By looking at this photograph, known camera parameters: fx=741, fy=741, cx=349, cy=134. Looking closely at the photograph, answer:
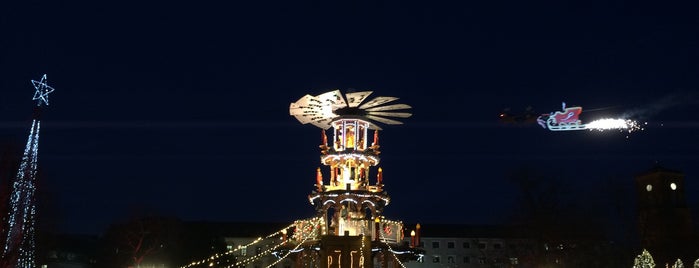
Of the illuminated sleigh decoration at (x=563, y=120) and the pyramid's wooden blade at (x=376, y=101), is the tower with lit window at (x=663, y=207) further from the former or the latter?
the illuminated sleigh decoration at (x=563, y=120)

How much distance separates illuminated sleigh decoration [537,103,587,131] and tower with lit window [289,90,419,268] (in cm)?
1457

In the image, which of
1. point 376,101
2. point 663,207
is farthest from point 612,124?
point 663,207

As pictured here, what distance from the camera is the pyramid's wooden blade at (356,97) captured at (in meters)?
41.3

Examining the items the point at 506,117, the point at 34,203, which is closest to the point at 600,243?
the point at 506,117

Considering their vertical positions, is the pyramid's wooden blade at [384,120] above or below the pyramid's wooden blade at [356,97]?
below

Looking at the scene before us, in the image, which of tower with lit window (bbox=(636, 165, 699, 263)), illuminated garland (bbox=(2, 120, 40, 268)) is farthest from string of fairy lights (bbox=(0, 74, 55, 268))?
tower with lit window (bbox=(636, 165, 699, 263))

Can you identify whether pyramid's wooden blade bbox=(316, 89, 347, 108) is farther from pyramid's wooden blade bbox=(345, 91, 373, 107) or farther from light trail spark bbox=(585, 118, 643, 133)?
light trail spark bbox=(585, 118, 643, 133)

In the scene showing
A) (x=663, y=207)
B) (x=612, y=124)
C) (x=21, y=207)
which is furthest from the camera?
(x=663, y=207)

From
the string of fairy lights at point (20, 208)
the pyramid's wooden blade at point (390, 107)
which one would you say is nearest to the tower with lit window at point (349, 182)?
the pyramid's wooden blade at point (390, 107)

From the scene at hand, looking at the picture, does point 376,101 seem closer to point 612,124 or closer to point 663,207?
point 612,124

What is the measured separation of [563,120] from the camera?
27.4 metres

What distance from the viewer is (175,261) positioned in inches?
2638

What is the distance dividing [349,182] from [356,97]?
4988 mm

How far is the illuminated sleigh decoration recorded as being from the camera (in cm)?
2680
